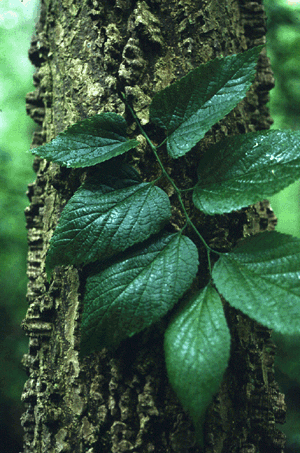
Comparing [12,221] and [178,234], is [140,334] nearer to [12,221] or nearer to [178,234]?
[178,234]

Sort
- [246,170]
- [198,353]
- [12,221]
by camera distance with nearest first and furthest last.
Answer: [198,353], [246,170], [12,221]

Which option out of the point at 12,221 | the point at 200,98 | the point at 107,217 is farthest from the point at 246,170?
the point at 12,221

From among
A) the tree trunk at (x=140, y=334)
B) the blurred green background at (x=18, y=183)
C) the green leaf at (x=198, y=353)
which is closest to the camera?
the green leaf at (x=198, y=353)

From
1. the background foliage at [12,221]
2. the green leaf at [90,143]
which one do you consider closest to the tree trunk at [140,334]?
the green leaf at [90,143]

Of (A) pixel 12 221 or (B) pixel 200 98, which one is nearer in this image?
(B) pixel 200 98

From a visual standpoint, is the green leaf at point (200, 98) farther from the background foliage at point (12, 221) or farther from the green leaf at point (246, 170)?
the background foliage at point (12, 221)
